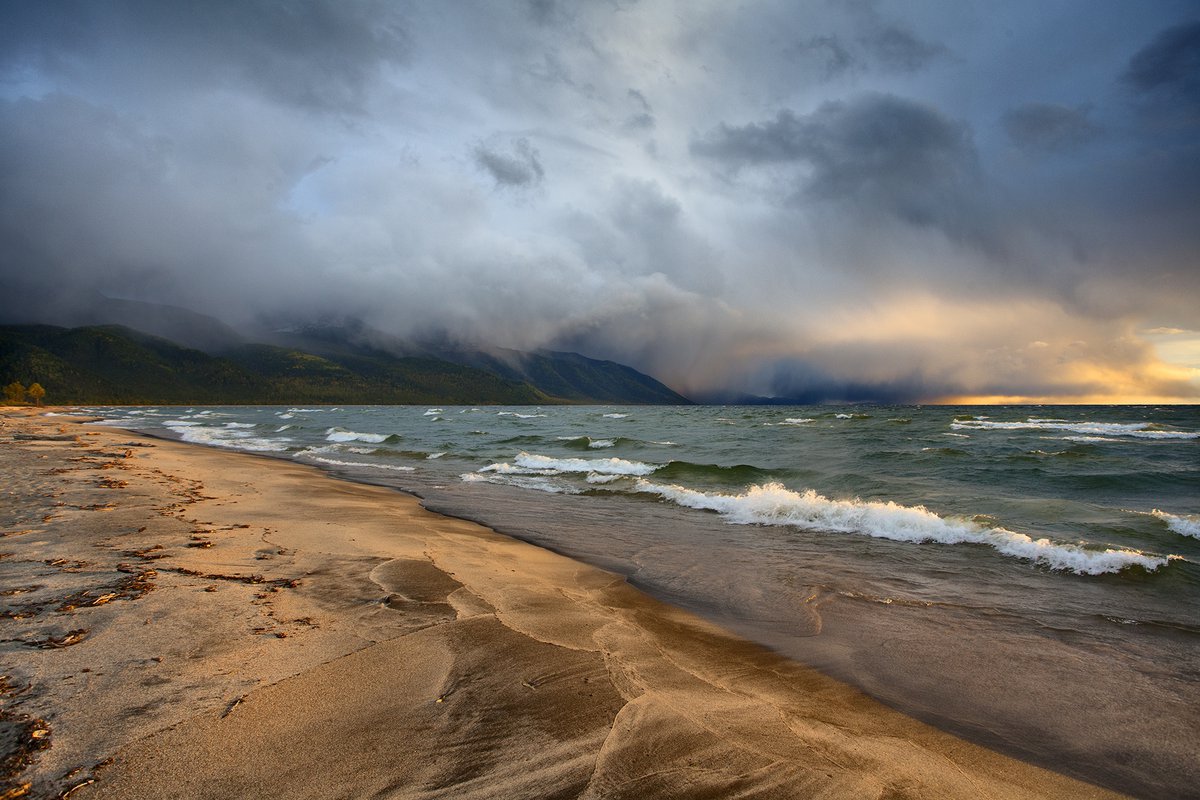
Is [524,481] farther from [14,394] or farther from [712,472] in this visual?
[14,394]

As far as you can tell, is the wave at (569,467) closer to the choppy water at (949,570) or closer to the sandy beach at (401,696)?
the choppy water at (949,570)

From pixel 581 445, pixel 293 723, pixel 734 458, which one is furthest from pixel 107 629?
pixel 581 445

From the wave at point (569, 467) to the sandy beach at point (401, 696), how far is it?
52.9 feet

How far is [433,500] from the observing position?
18.1m

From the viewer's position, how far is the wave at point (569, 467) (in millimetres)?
25344

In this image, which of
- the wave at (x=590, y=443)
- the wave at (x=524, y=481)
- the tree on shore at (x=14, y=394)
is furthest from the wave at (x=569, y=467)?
the tree on shore at (x=14, y=394)

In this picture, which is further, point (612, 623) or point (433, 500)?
point (433, 500)

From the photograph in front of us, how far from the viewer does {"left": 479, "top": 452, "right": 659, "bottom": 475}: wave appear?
998 inches

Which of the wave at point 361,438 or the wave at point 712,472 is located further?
the wave at point 361,438

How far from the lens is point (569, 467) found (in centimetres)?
2667

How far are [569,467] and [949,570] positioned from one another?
18036 mm

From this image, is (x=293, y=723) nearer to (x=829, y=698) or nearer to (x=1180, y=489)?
(x=829, y=698)

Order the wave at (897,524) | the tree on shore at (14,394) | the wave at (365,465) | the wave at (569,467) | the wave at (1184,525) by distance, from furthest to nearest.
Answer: the tree on shore at (14,394)
the wave at (365,465)
the wave at (569,467)
the wave at (1184,525)
the wave at (897,524)

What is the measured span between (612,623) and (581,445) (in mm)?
31935
